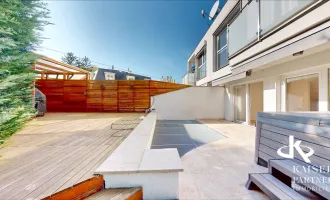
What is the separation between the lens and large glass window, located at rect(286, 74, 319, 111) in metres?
4.34

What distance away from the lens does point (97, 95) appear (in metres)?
11.3

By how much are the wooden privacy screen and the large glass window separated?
784cm

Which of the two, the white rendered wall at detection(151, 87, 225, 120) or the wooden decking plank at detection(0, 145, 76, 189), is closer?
the wooden decking plank at detection(0, 145, 76, 189)

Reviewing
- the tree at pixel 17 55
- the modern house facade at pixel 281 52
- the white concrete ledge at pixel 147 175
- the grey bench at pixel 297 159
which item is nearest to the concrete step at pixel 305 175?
the grey bench at pixel 297 159

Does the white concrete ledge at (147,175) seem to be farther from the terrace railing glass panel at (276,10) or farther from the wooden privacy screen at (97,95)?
the wooden privacy screen at (97,95)

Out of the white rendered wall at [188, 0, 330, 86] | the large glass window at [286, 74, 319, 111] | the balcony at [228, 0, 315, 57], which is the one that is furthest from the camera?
the large glass window at [286, 74, 319, 111]

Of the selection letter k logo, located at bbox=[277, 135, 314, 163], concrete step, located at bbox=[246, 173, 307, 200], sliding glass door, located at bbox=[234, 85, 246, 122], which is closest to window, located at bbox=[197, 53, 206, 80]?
sliding glass door, located at bbox=[234, 85, 246, 122]

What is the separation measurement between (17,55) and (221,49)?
923 cm

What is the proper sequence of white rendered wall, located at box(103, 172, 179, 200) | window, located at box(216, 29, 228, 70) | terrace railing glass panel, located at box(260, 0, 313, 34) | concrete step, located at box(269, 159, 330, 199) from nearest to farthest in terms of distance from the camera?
concrete step, located at box(269, 159, 330, 199), white rendered wall, located at box(103, 172, 179, 200), terrace railing glass panel, located at box(260, 0, 313, 34), window, located at box(216, 29, 228, 70)

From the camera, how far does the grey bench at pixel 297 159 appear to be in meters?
1.69

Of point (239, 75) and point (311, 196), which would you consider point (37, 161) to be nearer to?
point (311, 196)

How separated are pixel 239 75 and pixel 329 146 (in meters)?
4.73

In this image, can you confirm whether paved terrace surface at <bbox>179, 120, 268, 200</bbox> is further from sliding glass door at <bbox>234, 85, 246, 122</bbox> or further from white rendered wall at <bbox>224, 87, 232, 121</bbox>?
white rendered wall at <bbox>224, 87, 232, 121</bbox>

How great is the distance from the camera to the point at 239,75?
608 cm
